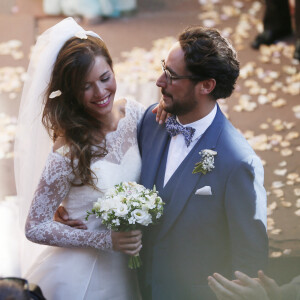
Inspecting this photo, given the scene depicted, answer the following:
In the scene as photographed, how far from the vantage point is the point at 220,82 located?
3205 mm

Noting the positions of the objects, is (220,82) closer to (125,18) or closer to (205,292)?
(205,292)

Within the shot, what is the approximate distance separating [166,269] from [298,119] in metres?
3.73

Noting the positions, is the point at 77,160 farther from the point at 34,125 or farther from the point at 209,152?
the point at 209,152

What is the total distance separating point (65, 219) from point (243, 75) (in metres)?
4.55

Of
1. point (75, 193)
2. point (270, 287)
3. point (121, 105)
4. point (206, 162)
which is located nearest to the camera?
point (270, 287)

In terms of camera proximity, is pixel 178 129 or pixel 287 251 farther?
pixel 287 251

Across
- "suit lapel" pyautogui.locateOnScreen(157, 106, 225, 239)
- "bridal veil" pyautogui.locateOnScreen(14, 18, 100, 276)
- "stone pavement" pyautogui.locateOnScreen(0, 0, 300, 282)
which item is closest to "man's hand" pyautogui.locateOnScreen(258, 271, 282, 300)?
"suit lapel" pyautogui.locateOnScreen(157, 106, 225, 239)

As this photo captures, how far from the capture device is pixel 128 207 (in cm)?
293

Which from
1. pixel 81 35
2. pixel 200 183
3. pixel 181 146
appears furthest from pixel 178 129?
pixel 81 35

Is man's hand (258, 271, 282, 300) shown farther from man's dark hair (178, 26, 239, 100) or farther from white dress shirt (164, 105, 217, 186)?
man's dark hair (178, 26, 239, 100)

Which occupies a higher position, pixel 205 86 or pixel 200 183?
pixel 205 86

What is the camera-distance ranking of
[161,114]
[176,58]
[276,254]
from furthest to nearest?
1. [276,254]
2. [161,114]
3. [176,58]

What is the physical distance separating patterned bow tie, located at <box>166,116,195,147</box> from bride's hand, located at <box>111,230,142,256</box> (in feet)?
2.00

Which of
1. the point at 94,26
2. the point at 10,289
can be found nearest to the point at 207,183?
the point at 10,289
